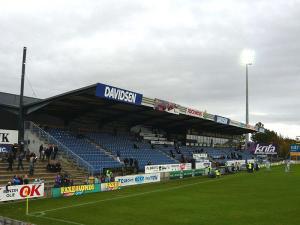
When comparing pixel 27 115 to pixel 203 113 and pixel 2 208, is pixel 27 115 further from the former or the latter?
pixel 203 113

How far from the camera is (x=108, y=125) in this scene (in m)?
51.3

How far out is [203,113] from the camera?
55594 mm

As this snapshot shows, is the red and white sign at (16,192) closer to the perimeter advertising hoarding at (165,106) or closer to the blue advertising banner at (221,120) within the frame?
the perimeter advertising hoarding at (165,106)

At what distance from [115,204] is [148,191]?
7420 millimetres

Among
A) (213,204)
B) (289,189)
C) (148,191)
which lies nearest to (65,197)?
(148,191)

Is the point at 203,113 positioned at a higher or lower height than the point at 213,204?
higher

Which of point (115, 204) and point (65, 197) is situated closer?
point (115, 204)

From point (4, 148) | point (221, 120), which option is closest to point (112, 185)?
point (4, 148)

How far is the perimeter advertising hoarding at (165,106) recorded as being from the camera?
4378 cm

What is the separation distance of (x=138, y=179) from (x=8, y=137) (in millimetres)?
12238

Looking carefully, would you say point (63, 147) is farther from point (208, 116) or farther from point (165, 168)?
point (208, 116)

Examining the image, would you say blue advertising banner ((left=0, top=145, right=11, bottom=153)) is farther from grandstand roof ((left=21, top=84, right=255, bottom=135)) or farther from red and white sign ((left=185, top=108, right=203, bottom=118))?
red and white sign ((left=185, top=108, right=203, bottom=118))

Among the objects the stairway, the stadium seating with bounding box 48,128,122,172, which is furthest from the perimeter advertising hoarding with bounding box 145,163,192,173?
the stairway

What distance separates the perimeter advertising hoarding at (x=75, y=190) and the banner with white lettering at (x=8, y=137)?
685 cm
